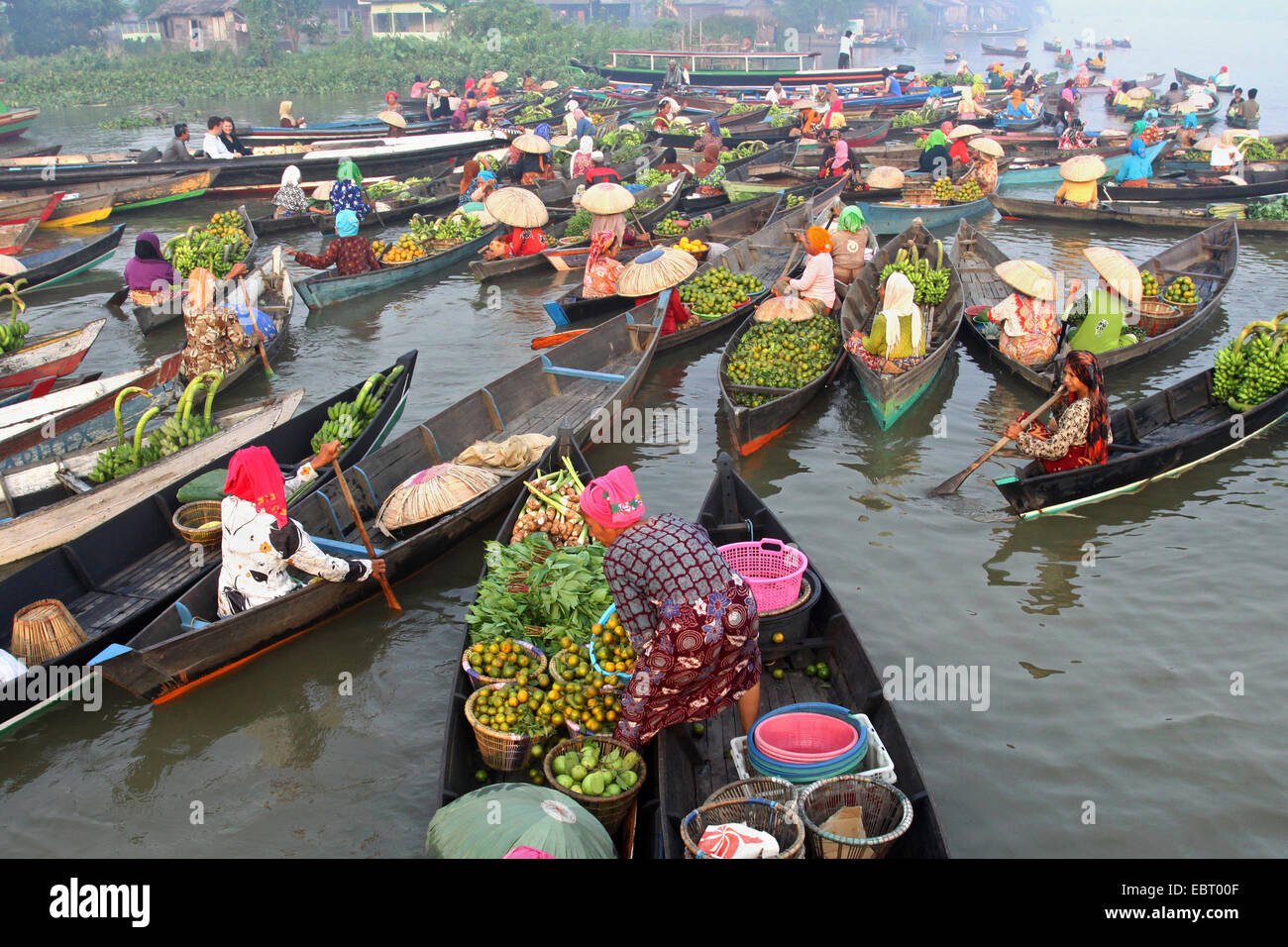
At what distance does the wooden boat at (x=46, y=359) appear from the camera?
34.8 feet

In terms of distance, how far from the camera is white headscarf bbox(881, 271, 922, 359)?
31.6ft

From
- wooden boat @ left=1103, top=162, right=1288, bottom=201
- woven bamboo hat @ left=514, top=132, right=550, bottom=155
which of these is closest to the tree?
woven bamboo hat @ left=514, top=132, right=550, bottom=155

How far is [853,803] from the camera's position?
169 inches

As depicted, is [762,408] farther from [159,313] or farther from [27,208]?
[27,208]

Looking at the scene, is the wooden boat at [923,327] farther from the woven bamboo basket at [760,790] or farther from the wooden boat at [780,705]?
the woven bamboo basket at [760,790]

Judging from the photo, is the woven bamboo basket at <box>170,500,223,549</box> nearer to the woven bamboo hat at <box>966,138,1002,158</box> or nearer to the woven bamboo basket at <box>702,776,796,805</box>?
the woven bamboo basket at <box>702,776,796,805</box>

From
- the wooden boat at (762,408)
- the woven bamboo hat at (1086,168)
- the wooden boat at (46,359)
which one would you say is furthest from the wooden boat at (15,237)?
the woven bamboo hat at (1086,168)

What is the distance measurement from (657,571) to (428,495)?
3627mm

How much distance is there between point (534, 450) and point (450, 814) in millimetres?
4583

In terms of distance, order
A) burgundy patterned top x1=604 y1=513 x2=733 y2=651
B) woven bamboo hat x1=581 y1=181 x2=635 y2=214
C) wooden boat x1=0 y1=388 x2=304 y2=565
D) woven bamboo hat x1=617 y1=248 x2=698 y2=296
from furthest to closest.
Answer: woven bamboo hat x1=581 y1=181 x2=635 y2=214 < woven bamboo hat x1=617 y1=248 x2=698 y2=296 < wooden boat x1=0 y1=388 x2=304 y2=565 < burgundy patterned top x1=604 y1=513 x2=733 y2=651

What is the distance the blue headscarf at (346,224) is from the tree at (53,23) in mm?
42972

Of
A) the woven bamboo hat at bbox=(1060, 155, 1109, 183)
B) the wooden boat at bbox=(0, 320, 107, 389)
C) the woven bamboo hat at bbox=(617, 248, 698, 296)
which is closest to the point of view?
the wooden boat at bbox=(0, 320, 107, 389)

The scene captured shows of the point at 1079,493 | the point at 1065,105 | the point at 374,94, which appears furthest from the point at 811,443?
the point at 374,94
